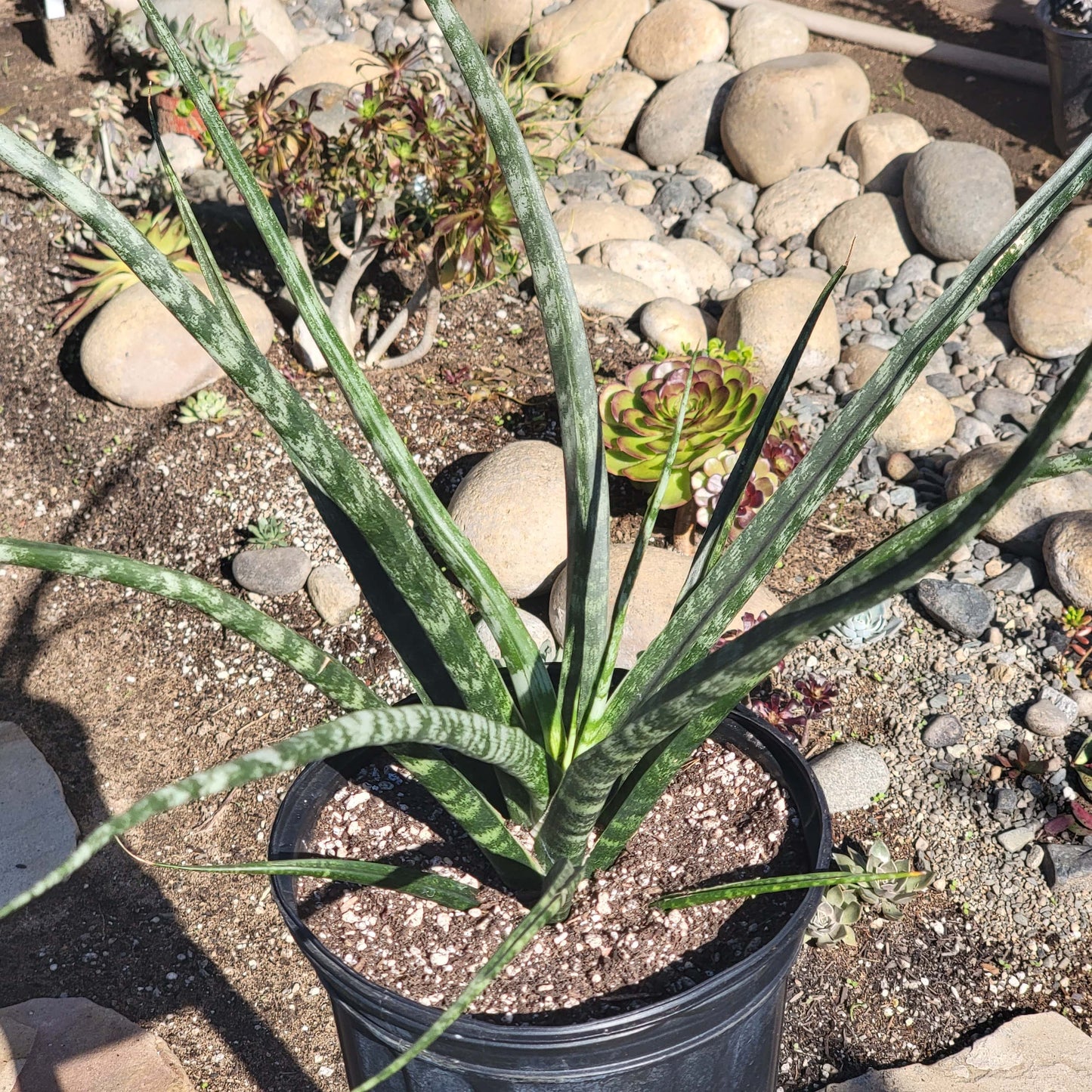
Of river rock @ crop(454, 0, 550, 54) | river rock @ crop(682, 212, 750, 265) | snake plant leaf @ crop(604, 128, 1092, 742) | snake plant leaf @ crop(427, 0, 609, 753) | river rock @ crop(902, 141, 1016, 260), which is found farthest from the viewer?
river rock @ crop(454, 0, 550, 54)

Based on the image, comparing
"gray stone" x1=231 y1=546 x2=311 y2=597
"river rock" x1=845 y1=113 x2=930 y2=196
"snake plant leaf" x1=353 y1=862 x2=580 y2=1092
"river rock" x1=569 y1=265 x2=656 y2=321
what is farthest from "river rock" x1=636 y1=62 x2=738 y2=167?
"snake plant leaf" x1=353 y1=862 x2=580 y2=1092

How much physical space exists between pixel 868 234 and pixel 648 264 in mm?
790

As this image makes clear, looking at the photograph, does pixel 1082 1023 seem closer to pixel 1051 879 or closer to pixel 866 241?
pixel 1051 879

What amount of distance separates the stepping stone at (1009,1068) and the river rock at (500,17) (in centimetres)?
435

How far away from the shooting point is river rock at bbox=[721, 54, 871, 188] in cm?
407

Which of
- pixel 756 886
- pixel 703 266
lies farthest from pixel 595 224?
pixel 756 886

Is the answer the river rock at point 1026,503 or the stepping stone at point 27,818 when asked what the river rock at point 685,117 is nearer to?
the river rock at point 1026,503

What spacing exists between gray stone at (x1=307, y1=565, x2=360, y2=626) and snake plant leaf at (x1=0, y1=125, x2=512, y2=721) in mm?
1771

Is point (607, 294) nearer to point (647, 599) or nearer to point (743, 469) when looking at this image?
point (647, 599)

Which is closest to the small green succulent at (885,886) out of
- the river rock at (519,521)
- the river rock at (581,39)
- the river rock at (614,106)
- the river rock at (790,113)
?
the river rock at (519,521)

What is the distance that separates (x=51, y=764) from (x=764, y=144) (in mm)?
3256

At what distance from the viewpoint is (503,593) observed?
1195 mm

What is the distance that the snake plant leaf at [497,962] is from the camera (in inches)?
26.4

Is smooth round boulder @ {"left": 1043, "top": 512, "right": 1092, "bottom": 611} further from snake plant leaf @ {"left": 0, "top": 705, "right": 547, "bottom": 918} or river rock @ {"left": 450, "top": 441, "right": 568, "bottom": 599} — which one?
snake plant leaf @ {"left": 0, "top": 705, "right": 547, "bottom": 918}
